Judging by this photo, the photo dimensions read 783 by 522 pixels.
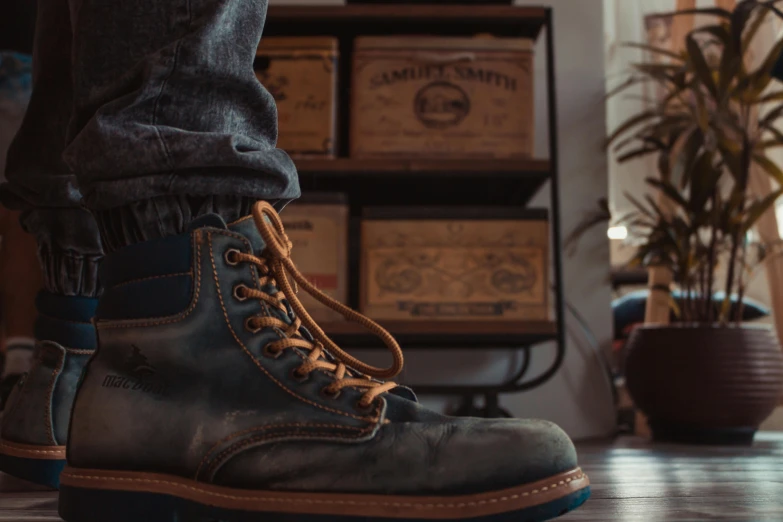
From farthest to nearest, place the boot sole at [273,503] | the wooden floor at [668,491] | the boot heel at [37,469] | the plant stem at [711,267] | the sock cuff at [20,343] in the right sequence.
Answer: the plant stem at [711,267]
the sock cuff at [20,343]
the boot heel at [37,469]
the wooden floor at [668,491]
the boot sole at [273,503]

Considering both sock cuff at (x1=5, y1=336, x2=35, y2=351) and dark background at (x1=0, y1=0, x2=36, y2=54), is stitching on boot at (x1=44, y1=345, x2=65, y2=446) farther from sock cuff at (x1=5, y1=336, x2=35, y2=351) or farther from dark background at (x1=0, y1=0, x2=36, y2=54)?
dark background at (x1=0, y1=0, x2=36, y2=54)

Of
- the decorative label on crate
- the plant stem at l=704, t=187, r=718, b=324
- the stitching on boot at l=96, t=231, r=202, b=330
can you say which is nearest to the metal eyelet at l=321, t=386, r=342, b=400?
the stitching on boot at l=96, t=231, r=202, b=330

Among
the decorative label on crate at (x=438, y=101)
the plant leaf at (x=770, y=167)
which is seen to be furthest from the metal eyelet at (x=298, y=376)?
the plant leaf at (x=770, y=167)

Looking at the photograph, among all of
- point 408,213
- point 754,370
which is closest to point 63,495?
point 408,213

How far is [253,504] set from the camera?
496 mm

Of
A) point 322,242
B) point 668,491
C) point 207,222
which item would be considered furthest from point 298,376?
point 322,242

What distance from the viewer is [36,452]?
29.8 inches

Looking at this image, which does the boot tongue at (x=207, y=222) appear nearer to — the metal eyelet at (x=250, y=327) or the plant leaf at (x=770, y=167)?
the metal eyelet at (x=250, y=327)

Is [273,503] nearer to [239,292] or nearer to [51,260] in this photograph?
[239,292]

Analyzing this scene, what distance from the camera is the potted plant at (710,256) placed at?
1810 millimetres

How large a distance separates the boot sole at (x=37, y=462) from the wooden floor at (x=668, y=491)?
3 cm

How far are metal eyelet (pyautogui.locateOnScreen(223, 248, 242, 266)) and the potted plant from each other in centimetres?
156

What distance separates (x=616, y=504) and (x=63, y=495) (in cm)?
49

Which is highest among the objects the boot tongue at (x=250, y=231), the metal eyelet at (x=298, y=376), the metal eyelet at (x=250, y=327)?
the boot tongue at (x=250, y=231)
